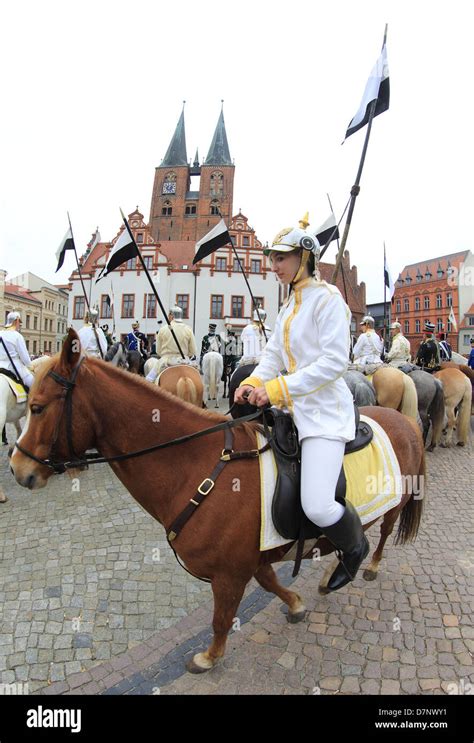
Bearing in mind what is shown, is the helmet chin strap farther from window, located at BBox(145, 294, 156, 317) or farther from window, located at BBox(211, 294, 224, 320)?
window, located at BBox(145, 294, 156, 317)

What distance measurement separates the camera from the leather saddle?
2.27 m

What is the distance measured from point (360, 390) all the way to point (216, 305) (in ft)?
115

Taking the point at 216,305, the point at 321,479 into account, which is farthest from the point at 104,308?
the point at 321,479

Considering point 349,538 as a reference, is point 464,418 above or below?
below

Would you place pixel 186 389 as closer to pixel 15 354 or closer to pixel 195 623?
pixel 15 354

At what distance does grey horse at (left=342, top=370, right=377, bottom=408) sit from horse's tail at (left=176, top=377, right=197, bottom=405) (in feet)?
9.33

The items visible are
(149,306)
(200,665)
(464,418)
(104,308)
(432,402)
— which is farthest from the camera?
(104,308)

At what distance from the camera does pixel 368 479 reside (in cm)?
267

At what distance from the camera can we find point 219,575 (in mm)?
2318

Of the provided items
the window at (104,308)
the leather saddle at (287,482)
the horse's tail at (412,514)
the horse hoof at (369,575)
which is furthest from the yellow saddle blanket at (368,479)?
the window at (104,308)

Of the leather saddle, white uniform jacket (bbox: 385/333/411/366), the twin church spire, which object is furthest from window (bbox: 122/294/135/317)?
the leather saddle

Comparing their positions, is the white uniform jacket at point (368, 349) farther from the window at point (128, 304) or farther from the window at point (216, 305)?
the window at point (128, 304)

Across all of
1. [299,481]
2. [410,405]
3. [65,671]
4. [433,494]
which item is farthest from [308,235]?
[410,405]
